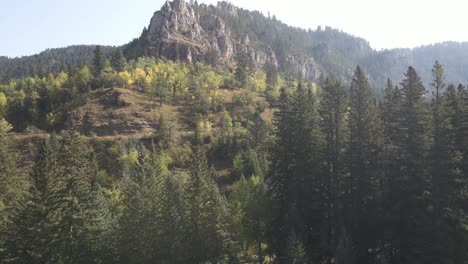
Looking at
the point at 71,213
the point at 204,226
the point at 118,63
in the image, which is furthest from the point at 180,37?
the point at 71,213

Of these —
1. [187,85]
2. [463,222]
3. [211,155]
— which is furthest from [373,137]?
[187,85]

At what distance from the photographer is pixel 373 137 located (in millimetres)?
38281

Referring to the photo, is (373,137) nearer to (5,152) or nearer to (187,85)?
(5,152)

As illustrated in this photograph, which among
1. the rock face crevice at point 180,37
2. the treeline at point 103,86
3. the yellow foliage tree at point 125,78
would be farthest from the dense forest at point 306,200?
the rock face crevice at point 180,37

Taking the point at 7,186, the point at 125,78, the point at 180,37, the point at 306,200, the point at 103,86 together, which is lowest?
the point at 306,200

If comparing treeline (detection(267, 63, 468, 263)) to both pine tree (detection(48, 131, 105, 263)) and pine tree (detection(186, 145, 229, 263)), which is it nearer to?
pine tree (detection(186, 145, 229, 263))

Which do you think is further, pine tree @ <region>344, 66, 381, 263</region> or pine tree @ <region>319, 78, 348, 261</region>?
pine tree @ <region>319, 78, 348, 261</region>

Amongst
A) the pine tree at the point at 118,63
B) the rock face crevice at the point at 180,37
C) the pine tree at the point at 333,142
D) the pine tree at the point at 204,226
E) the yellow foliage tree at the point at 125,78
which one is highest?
the rock face crevice at the point at 180,37

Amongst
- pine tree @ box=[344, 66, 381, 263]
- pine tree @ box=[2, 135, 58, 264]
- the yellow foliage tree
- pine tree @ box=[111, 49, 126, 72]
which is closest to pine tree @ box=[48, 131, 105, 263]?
pine tree @ box=[2, 135, 58, 264]

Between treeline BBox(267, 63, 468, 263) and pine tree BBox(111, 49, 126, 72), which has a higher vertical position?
pine tree BBox(111, 49, 126, 72)

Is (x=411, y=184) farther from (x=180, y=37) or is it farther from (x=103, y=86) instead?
(x=180, y=37)

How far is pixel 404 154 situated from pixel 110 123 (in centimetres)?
8600

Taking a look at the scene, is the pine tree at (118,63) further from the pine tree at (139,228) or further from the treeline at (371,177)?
the pine tree at (139,228)

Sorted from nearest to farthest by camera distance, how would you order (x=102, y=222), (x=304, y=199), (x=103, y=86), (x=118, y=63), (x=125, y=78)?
(x=102, y=222), (x=304, y=199), (x=103, y=86), (x=125, y=78), (x=118, y=63)
